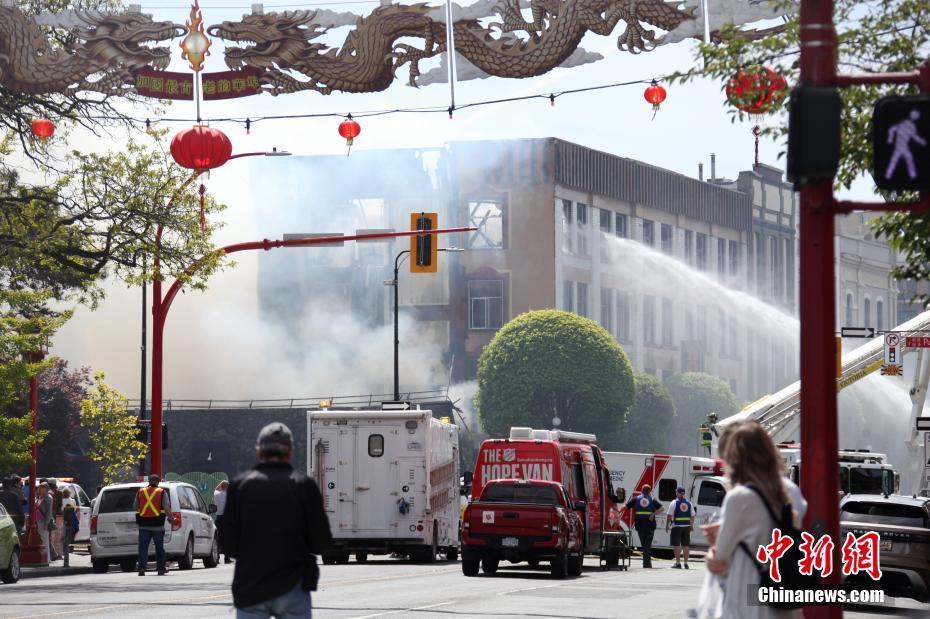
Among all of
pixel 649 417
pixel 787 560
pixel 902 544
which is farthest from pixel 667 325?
pixel 787 560

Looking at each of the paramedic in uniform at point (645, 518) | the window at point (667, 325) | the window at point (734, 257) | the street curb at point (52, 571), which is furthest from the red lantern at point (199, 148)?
the window at point (734, 257)

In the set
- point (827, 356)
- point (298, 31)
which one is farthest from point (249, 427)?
point (827, 356)

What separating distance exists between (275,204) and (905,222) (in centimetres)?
8966

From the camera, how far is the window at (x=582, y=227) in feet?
334

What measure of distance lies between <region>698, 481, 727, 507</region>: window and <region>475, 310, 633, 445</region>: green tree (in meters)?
43.8

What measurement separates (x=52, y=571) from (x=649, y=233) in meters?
80.2

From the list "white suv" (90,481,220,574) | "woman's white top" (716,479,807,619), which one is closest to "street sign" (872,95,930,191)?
"woman's white top" (716,479,807,619)

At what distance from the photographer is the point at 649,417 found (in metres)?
91.4

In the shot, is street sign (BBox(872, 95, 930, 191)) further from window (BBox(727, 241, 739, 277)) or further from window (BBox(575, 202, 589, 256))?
window (BBox(727, 241, 739, 277))

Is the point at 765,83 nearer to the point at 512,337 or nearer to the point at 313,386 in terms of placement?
the point at 512,337

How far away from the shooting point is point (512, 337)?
8644 cm

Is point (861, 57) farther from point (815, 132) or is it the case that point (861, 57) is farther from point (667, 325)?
point (667, 325)

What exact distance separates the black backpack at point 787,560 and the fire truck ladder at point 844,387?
28702 millimetres

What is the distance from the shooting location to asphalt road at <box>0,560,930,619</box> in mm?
18594
